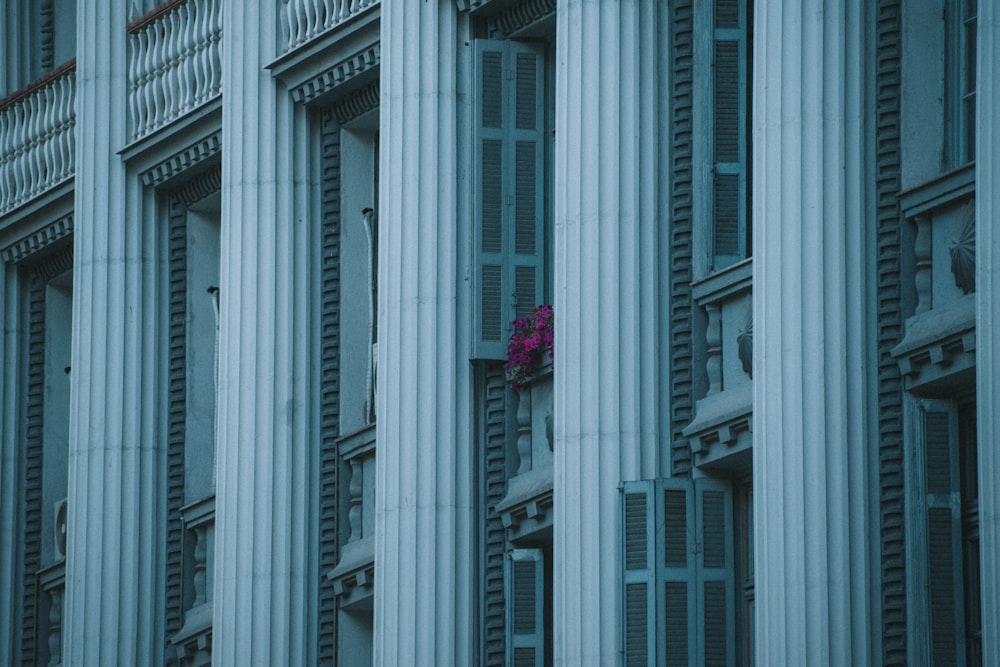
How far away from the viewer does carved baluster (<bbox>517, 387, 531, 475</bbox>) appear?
95.1 ft

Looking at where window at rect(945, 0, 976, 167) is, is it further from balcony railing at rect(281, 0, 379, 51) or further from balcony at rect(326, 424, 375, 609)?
balcony at rect(326, 424, 375, 609)

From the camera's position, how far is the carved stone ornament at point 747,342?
25938 mm

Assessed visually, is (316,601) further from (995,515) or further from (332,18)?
(995,515)

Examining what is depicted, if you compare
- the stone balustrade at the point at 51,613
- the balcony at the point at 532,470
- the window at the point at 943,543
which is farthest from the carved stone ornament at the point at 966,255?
the stone balustrade at the point at 51,613

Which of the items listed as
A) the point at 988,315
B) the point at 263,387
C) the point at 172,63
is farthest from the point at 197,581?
the point at 988,315

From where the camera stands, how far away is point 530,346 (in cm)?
2845

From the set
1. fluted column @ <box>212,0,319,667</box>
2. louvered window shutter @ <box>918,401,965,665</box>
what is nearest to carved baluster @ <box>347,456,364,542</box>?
fluted column @ <box>212,0,319,667</box>

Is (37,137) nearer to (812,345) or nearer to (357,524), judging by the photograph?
(357,524)

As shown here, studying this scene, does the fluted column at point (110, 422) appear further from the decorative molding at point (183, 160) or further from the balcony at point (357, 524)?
the balcony at point (357, 524)

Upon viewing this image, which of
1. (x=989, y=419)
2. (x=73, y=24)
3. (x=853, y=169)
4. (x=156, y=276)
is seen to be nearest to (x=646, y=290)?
(x=853, y=169)

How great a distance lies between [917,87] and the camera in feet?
80.5

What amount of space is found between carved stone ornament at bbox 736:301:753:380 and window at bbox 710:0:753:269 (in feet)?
2.03

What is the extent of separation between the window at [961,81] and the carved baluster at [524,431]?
580cm

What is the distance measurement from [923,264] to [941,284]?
0.21 meters
